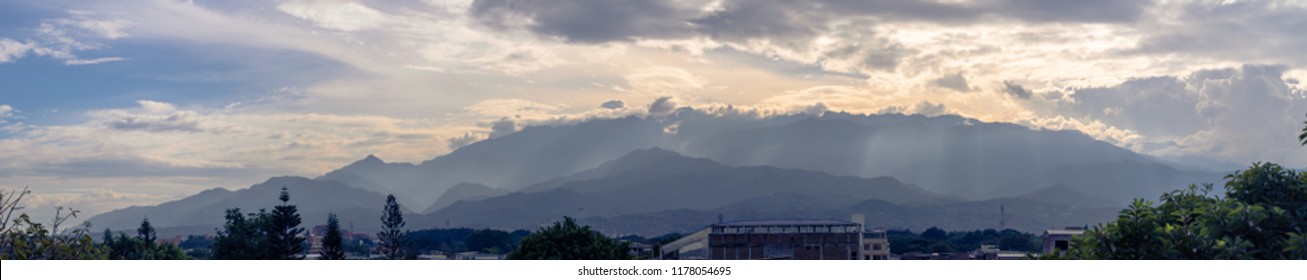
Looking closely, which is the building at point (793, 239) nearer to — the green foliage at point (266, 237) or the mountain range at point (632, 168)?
the mountain range at point (632, 168)

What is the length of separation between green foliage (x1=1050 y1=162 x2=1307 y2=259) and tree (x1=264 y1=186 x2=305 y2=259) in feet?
226

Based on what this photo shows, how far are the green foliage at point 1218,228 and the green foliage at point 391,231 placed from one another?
75085 millimetres

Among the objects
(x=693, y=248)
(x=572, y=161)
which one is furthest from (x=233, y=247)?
(x=572, y=161)

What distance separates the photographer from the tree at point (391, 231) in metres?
90.2

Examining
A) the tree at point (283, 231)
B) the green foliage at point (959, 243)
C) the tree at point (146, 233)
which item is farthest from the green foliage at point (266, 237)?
the green foliage at point (959, 243)

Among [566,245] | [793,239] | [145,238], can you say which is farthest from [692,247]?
[145,238]

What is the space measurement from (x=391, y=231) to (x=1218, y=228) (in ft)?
265

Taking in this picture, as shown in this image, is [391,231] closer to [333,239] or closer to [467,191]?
[333,239]

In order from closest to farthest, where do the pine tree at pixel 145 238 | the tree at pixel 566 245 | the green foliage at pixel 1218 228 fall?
the green foliage at pixel 1218 228, the tree at pixel 566 245, the pine tree at pixel 145 238

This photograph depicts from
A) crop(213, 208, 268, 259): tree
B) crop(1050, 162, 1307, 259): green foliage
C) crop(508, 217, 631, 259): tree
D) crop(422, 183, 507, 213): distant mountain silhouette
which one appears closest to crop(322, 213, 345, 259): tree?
crop(213, 208, 268, 259): tree

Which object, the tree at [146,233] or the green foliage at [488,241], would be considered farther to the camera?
the green foliage at [488,241]

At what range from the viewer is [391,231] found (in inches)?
3637
